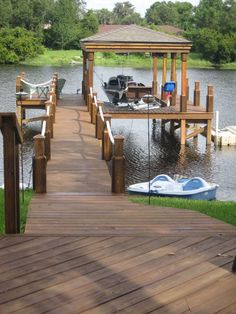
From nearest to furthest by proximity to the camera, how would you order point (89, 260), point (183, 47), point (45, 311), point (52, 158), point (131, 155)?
point (45, 311), point (89, 260), point (52, 158), point (131, 155), point (183, 47)

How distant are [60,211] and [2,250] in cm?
202

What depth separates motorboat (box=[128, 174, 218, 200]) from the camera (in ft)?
38.4

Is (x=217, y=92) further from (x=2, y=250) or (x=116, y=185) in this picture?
(x=2, y=250)

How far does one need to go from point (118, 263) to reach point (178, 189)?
25.5 feet

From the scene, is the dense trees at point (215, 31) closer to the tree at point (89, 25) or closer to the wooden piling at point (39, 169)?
the tree at point (89, 25)

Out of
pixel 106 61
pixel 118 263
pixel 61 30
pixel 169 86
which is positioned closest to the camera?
pixel 118 263

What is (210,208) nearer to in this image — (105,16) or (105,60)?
(105,60)

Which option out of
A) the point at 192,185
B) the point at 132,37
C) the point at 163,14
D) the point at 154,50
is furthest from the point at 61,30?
the point at 192,185

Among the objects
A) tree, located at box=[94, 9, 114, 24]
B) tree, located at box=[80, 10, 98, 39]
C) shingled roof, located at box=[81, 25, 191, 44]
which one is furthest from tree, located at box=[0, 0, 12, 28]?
tree, located at box=[94, 9, 114, 24]

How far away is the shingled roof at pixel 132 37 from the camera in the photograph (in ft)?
71.8

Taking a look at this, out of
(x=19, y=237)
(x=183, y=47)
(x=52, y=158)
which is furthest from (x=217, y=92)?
(x=19, y=237)

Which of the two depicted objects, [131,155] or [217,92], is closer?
[131,155]

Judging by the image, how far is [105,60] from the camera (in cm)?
7681

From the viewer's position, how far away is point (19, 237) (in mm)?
4988
